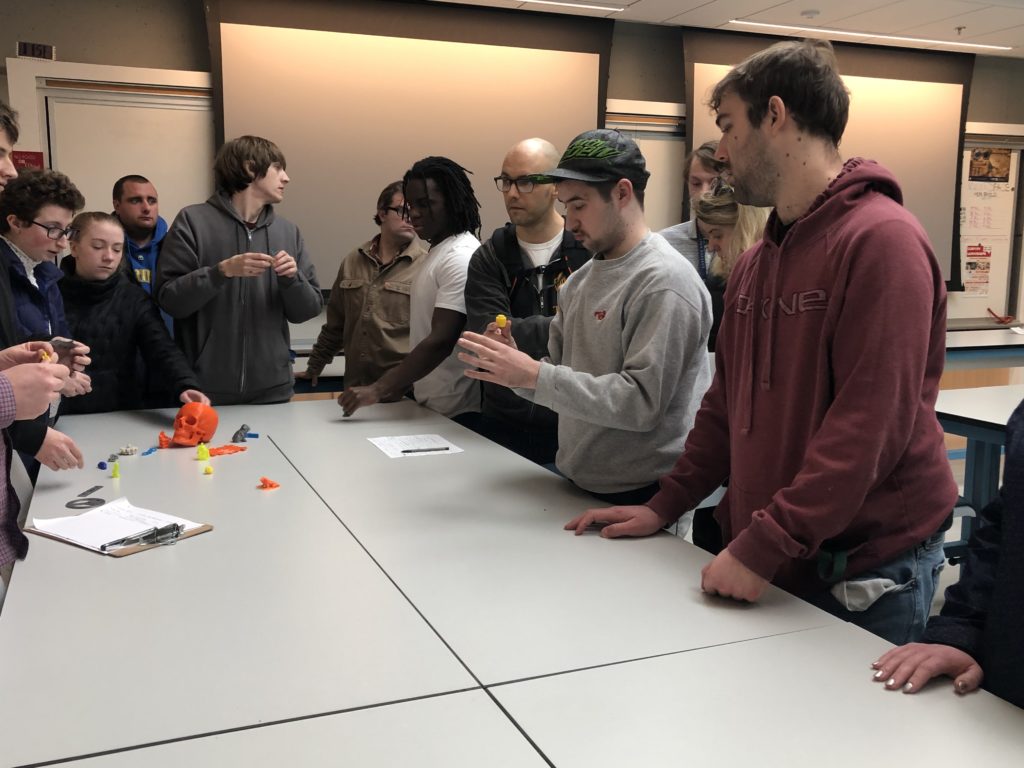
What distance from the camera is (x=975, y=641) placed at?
1.14 meters

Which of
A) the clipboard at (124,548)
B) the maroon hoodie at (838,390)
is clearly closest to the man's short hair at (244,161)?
the clipboard at (124,548)

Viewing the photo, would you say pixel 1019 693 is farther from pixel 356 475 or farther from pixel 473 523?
pixel 356 475

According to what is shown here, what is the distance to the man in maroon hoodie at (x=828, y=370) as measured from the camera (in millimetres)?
1271

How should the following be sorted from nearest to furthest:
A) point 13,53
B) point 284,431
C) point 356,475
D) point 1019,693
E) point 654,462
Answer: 1. point 1019,693
2. point 654,462
3. point 356,475
4. point 284,431
5. point 13,53

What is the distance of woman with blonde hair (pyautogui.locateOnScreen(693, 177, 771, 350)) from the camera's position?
258 cm

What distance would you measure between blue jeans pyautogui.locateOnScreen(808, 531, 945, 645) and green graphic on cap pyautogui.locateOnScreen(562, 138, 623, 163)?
99 cm

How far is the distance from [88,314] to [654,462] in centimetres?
207

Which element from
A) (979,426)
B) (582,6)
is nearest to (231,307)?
(979,426)

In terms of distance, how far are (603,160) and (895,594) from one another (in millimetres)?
1032

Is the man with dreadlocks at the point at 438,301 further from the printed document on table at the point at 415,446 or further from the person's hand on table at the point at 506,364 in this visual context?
the person's hand on table at the point at 506,364

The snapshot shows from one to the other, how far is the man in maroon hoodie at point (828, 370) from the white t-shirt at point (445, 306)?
141 centimetres

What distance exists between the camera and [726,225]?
2.72 meters

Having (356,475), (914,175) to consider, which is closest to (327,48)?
(356,475)

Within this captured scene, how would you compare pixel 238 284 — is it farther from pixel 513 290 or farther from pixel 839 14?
pixel 839 14
